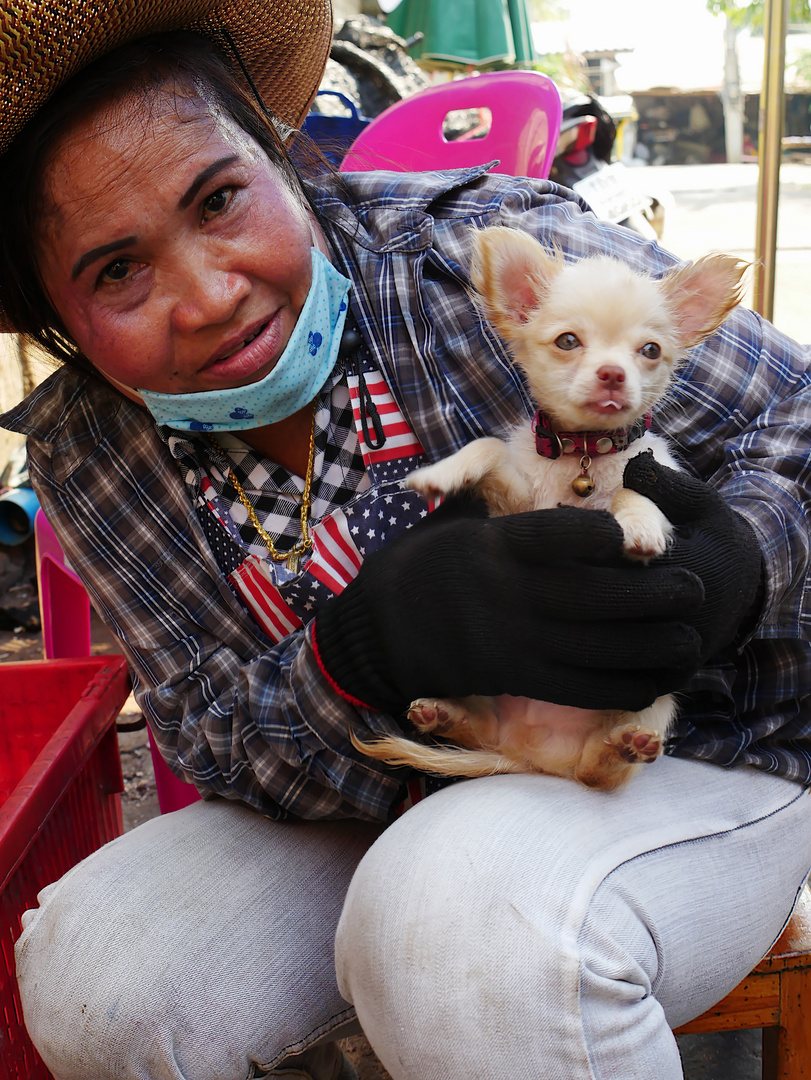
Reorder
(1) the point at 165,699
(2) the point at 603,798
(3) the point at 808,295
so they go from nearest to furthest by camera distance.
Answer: (2) the point at 603,798
(1) the point at 165,699
(3) the point at 808,295

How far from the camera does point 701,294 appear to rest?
133 cm

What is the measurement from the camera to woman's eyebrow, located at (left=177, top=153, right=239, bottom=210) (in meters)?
1.30

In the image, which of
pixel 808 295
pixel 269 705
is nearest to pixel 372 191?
pixel 269 705

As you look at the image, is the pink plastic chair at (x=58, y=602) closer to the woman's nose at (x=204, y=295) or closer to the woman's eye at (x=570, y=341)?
the woman's nose at (x=204, y=295)

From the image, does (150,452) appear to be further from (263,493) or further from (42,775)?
(42,775)

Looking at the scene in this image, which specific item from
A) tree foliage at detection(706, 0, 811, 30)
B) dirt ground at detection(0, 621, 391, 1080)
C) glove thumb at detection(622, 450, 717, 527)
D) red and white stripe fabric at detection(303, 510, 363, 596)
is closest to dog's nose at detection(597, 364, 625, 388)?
glove thumb at detection(622, 450, 717, 527)

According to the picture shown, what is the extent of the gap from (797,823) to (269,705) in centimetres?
83

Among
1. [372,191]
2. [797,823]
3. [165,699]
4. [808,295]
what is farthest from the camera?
[808,295]

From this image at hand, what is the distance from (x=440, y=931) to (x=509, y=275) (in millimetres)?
929

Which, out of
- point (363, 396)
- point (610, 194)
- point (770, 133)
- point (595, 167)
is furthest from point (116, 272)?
point (770, 133)

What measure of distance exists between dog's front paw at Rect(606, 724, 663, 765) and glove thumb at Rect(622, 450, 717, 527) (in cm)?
29

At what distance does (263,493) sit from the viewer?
1.56 meters

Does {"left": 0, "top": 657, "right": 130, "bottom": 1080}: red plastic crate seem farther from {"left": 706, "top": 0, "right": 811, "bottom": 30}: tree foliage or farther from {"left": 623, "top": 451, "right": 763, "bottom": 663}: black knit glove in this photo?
{"left": 706, "top": 0, "right": 811, "bottom": 30}: tree foliage

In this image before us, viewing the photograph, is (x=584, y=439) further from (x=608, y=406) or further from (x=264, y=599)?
(x=264, y=599)
